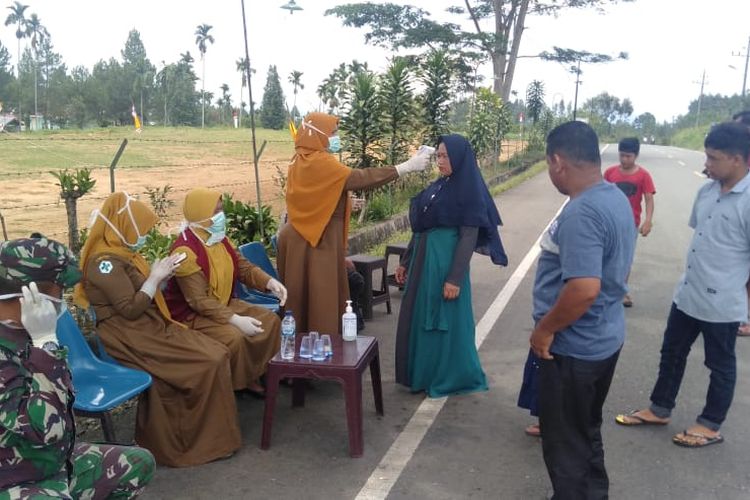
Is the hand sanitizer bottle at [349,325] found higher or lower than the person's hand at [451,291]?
lower

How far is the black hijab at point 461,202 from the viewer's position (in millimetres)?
4082

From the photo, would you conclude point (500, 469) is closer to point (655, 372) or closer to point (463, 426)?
point (463, 426)

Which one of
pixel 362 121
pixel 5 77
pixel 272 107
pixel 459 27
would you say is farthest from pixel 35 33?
pixel 362 121

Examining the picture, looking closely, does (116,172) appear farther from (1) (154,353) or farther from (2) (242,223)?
(1) (154,353)

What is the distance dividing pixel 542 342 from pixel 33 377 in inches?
74.8

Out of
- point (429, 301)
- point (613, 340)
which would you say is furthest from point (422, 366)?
point (613, 340)

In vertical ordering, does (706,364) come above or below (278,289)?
below

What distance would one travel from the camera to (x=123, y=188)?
1869 centimetres

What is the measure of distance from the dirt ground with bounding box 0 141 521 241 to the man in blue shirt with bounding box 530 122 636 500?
8410mm

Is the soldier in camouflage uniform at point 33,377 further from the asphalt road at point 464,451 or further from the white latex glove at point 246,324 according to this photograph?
the white latex glove at point 246,324

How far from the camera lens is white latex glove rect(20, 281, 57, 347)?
201 centimetres

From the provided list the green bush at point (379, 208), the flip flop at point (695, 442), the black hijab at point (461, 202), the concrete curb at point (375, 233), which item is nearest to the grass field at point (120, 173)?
the green bush at point (379, 208)

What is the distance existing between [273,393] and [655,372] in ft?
9.71

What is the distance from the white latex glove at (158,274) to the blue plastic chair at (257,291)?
1.32 meters
